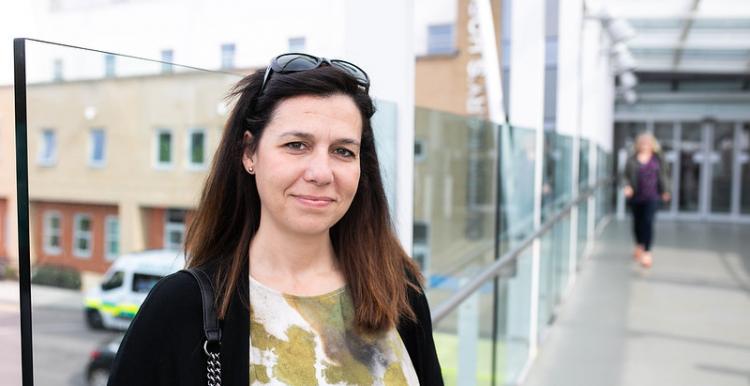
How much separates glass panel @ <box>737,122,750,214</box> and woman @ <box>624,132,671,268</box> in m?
10.4

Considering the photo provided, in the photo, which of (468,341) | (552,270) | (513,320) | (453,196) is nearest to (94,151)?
(453,196)

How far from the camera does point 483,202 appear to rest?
3635 millimetres

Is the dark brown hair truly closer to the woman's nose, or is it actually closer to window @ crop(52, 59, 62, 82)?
the woman's nose

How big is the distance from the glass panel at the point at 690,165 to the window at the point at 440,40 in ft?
41.5

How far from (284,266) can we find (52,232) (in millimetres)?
377

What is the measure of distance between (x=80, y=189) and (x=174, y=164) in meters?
0.76

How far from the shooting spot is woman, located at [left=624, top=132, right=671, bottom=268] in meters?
8.73

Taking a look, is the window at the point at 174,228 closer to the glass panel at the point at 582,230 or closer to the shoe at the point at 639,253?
the glass panel at the point at 582,230

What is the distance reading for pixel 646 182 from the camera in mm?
8734

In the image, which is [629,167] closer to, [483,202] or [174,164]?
[483,202]

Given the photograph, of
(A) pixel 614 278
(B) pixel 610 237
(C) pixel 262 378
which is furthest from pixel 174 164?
(B) pixel 610 237

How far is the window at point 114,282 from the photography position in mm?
1789

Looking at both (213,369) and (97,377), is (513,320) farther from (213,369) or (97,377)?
Result: (213,369)

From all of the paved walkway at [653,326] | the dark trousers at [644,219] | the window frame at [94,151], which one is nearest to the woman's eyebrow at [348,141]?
the window frame at [94,151]
